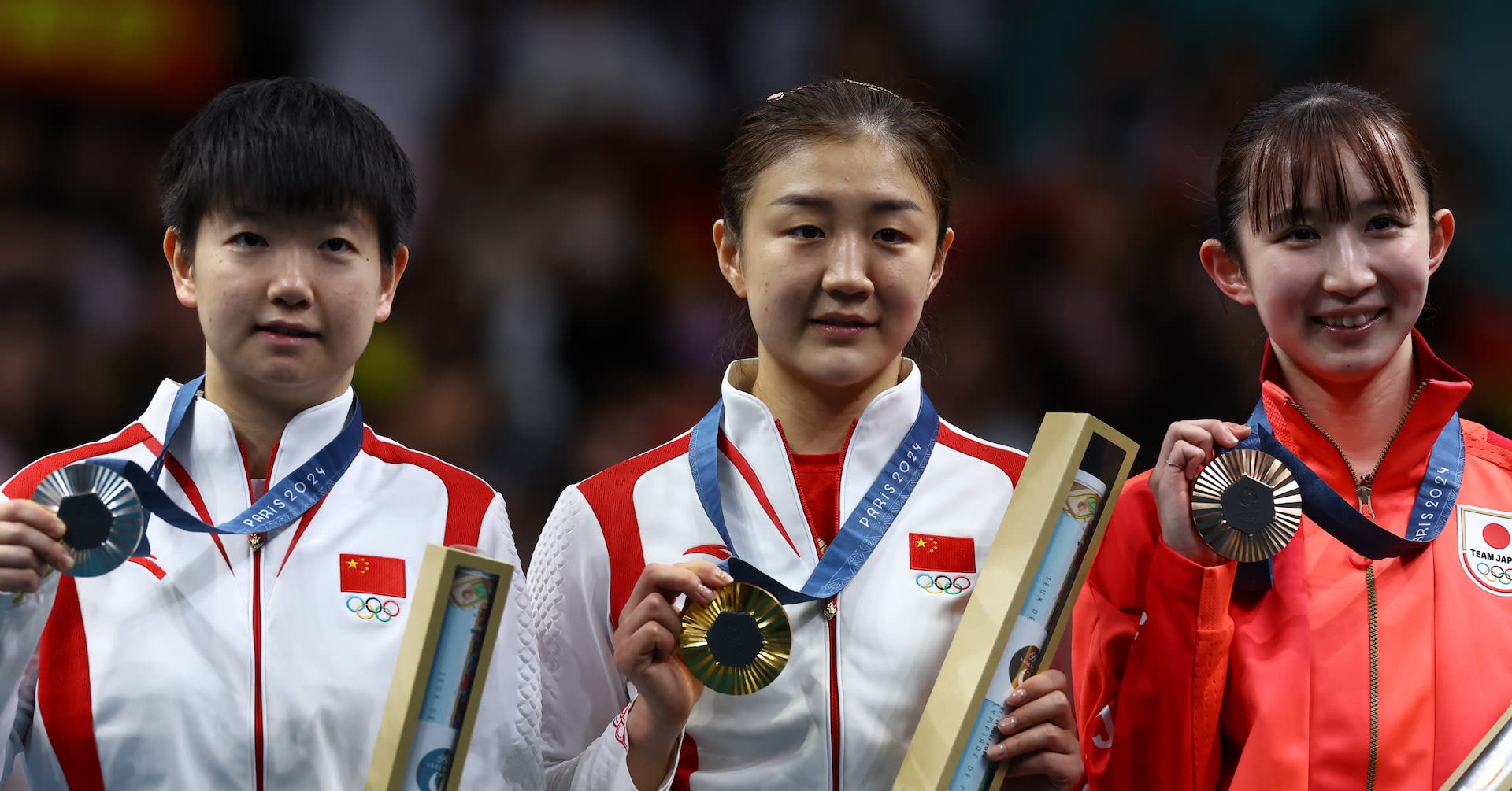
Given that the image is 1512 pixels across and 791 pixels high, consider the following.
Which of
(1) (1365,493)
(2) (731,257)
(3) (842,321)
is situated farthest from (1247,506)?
(2) (731,257)

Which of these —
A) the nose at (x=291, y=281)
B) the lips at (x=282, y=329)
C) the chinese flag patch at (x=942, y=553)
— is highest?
the nose at (x=291, y=281)

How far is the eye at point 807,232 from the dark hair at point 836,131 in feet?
0.48

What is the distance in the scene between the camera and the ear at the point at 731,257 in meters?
2.68

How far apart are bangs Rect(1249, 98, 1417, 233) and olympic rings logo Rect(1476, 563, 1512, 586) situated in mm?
564

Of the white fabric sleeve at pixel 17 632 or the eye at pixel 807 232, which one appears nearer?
the white fabric sleeve at pixel 17 632

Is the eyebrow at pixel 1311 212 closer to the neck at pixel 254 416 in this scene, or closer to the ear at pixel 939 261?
the ear at pixel 939 261

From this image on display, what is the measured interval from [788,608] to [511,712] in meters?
0.46

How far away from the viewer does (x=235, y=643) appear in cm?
231

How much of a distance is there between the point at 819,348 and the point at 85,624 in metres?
1.19

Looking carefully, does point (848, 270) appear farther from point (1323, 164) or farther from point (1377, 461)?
point (1377, 461)

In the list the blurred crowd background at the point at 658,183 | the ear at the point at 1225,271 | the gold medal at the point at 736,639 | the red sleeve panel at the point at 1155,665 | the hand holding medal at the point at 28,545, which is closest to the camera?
the hand holding medal at the point at 28,545

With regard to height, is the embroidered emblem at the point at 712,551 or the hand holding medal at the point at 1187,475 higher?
the hand holding medal at the point at 1187,475

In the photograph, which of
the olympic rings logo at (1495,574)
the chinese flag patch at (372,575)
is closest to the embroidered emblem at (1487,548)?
the olympic rings logo at (1495,574)

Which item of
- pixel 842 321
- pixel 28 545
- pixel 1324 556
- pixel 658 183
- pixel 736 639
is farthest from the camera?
pixel 658 183
